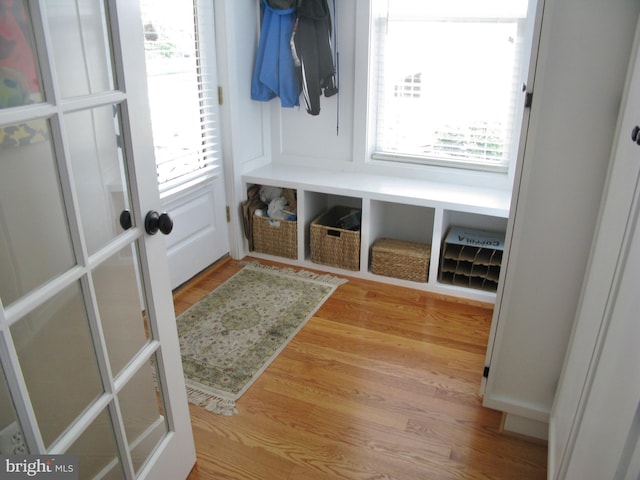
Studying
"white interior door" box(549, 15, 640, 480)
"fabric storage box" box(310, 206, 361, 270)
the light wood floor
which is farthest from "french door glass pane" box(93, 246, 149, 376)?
"fabric storage box" box(310, 206, 361, 270)

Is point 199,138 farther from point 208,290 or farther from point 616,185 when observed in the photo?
point 616,185

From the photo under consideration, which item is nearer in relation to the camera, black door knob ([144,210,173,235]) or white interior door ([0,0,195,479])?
white interior door ([0,0,195,479])

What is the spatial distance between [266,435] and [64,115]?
1.38 metres

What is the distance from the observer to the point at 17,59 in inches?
40.8

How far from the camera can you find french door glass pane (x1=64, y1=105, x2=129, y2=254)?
3.98ft

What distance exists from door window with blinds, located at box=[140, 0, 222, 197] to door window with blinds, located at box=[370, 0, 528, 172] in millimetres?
1002

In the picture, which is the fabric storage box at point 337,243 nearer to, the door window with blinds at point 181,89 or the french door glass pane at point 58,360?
the door window with blinds at point 181,89

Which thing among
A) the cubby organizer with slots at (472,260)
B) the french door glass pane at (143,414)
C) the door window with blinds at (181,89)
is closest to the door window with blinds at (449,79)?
the cubby organizer with slots at (472,260)

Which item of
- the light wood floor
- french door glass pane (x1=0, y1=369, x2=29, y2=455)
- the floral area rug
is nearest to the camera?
french door glass pane (x1=0, y1=369, x2=29, y2=455)

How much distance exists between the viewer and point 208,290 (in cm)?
308

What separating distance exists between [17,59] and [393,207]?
2629 mm

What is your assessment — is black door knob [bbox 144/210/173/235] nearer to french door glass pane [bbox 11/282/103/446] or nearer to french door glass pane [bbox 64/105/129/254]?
french door glass pane [bbox 64/105/129/254]

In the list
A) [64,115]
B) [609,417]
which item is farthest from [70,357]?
[609,417]

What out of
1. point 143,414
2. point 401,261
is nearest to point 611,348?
point 143,414
